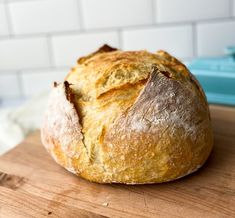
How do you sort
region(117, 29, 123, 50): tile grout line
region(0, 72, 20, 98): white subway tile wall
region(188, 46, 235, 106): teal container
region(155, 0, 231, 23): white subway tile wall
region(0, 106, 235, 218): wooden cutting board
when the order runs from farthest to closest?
1. region(0, 72, 20, 98): white subway tile wall
2. region(117, 29, 123, 50): tile grout line
3. region(155, 0, 231, 23): white subway tile wall
4. region(188, 46, 235, 106): teal container
5. region(0, 106, 235, 218): wooden cutting board

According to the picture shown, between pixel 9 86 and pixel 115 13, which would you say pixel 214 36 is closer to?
pixel 115 13

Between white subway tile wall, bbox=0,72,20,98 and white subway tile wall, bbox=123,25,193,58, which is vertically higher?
white subway tile wall, bbox=123,25,193,58

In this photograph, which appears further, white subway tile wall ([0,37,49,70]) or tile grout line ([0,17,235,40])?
white subway tile wall ([0,37,49,70])

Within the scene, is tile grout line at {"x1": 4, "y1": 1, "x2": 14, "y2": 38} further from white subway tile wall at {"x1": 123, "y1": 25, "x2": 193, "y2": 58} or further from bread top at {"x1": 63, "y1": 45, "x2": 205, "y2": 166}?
bread top at {"x1": 63, "y1": 45, "x2": 205, "y2": 166}

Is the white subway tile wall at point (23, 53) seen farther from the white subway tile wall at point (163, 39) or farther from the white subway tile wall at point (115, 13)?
the white subway tile wall at point (163, 39)

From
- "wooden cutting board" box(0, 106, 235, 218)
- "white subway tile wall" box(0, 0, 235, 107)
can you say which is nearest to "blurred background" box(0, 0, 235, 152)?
"white subway tile wall" box(0, 0, 235, 107)

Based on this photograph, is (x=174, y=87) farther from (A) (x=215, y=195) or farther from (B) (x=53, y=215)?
(B) (x=53, y=215)
